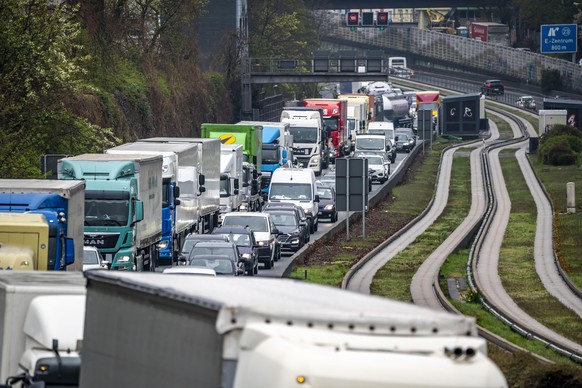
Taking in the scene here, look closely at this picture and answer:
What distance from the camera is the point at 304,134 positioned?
76250 mm

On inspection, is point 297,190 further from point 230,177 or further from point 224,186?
point 224,186

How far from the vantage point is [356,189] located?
47.1 meters

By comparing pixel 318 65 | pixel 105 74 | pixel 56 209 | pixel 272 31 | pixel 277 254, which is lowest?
pixel 277 254

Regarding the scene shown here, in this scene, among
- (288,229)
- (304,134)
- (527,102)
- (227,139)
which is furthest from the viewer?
(527,102)

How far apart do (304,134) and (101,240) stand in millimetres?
41678

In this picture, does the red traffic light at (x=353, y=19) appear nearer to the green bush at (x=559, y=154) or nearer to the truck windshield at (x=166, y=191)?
the green bush at (x=559, y=154)

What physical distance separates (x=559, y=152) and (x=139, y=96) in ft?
88.4

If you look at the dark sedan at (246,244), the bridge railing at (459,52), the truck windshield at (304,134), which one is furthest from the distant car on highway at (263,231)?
the bridge railing at (459,52)

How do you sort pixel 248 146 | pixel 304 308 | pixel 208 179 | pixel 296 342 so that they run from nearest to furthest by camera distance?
1. pixel 296 342
2. pixel 304 308
3. pixel 208 179
4. pixel 248 146

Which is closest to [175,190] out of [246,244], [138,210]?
[246,244]

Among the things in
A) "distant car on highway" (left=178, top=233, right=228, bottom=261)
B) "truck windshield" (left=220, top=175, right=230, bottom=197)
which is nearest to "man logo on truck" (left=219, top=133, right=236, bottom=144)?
"truck windshield" (left=220, top=175, right=230, bottom=197)

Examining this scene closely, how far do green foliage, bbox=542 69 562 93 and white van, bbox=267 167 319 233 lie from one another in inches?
3223

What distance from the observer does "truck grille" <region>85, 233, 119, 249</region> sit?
35.0 meters

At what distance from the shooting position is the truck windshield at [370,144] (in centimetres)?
7875
